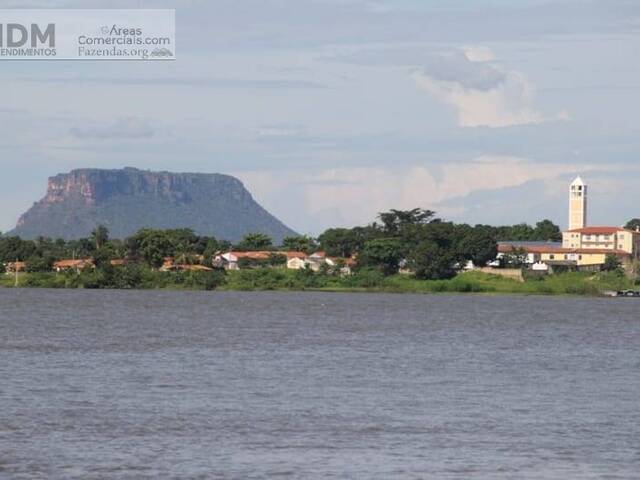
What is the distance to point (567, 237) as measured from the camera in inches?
7328

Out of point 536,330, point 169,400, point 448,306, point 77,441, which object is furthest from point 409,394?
point 448,306

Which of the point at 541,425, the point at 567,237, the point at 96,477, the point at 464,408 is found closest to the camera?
the point at 96,477

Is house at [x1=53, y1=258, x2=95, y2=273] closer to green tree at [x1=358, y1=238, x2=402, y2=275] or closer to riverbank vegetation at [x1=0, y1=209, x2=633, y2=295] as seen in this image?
riverbank vegetation at [x1=0, y1=209, x2=633, y2=295]

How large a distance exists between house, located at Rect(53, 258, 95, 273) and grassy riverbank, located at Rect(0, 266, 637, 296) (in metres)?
2.15

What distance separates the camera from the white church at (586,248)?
173 meters

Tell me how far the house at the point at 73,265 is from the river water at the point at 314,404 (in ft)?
297

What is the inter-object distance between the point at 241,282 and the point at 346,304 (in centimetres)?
4484

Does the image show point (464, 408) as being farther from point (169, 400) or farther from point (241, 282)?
point (241, 282)

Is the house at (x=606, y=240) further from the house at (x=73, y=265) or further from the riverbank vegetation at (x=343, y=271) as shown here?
the house at (x=73, y=265)

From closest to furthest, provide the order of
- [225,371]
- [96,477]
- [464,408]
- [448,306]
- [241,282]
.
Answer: [96,477] → [464,408] → [225,371] → [448,306] → [241,282]

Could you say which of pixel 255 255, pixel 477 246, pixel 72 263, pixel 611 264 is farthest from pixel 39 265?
pixel 611 264

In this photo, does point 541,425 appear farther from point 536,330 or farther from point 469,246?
point 469,246

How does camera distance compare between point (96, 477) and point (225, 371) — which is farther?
point (225, 371)

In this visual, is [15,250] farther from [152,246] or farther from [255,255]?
[255,255]
